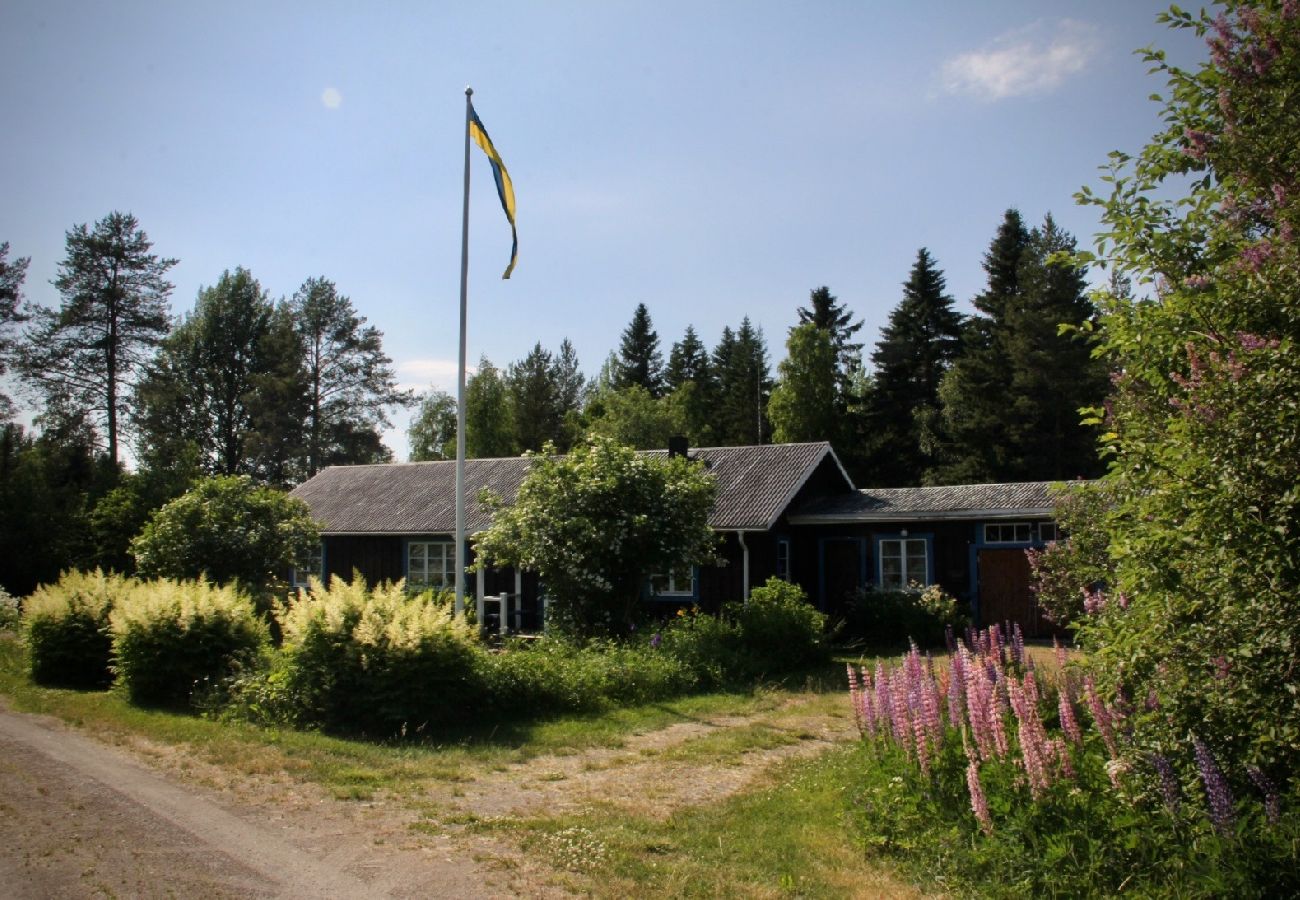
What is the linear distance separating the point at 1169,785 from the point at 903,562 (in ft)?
54.2

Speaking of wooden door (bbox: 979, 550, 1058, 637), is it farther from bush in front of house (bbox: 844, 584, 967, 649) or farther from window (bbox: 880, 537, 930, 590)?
window (bbox: 880, 537, 930, 590)

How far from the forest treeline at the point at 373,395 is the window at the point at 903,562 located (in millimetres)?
16398

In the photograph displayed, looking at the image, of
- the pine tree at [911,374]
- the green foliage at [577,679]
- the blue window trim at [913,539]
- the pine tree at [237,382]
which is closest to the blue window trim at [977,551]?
the blue window trim at [913,539]

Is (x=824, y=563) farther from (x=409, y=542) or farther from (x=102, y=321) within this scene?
(x=102, y=321)

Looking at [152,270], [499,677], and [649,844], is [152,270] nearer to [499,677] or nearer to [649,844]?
[499,677]

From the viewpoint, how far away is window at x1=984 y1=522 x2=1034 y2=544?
1938 centimetres

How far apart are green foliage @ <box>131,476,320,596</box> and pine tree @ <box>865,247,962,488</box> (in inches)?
1171

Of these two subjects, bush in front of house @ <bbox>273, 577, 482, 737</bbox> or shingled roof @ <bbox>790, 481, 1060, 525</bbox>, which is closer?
bush in front of house @ <bbox>273, 577, 482, 737</bbox>

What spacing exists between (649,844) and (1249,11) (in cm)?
612

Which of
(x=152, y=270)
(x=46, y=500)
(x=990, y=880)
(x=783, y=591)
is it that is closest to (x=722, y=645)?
(x=783, y=591)

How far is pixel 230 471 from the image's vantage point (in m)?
47.5

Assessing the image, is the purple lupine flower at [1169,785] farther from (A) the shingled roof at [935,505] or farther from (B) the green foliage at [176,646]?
(A) the shingled roof at [935,505]

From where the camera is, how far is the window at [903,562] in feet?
67.7

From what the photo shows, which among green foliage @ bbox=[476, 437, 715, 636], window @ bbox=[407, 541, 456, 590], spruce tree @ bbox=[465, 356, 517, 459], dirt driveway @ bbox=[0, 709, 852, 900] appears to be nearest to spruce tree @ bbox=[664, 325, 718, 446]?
spruce tree @ bbox=[465, 356, 517, 459]
